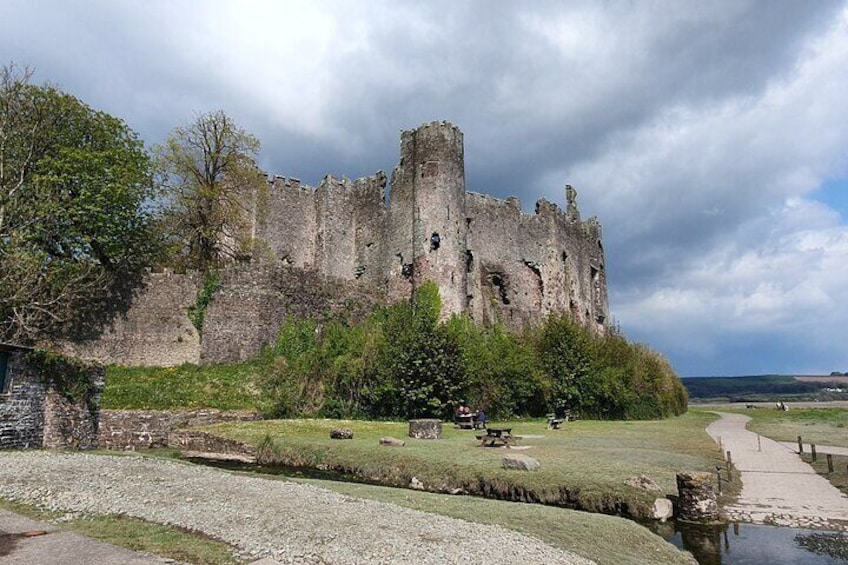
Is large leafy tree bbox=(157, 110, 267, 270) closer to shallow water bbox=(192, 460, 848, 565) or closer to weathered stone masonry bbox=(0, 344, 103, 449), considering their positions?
weathered stone masonry bbox=(0, 344, 103, 449)

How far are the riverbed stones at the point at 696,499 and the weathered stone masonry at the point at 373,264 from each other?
2263 cm

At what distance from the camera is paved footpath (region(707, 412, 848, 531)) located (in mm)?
10875

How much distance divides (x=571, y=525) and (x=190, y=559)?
19.8 feet

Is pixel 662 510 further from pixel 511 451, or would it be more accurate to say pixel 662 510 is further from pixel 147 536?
pixel 147 536

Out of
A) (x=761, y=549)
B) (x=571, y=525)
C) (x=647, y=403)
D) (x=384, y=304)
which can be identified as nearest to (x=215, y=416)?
(x=384, y=304)

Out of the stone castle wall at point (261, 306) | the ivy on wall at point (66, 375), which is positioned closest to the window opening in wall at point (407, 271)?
the stone castle wall at point (261, 306)

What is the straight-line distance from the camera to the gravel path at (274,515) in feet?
24.5

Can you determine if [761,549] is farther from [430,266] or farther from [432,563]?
Result: [430,266]

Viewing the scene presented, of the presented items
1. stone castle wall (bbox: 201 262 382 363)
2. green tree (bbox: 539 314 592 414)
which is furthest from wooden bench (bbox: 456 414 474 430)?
stone castle wall (bbox: 201 262 382 363)

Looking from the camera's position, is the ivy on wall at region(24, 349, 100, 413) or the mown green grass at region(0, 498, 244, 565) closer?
the mown green grass at region(0, 498, 244, 565)

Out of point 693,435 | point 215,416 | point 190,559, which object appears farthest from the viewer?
point 693,435

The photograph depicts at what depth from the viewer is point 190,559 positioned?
6734mm

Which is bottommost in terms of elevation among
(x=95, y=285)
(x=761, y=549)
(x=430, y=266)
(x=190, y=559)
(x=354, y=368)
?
(x=761, y=549)

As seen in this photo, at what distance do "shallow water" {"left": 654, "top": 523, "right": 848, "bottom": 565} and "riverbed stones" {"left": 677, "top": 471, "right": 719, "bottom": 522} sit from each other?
267 millimetres
